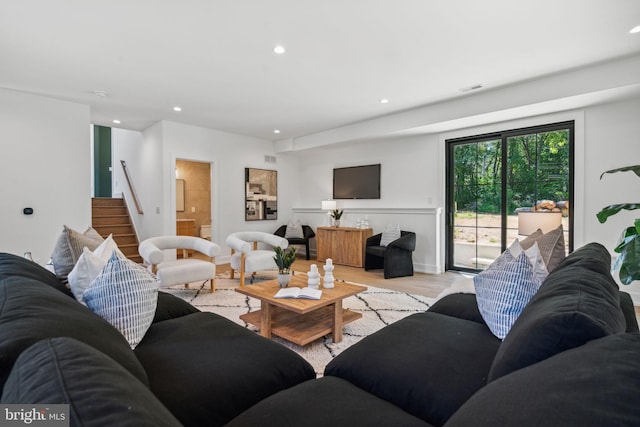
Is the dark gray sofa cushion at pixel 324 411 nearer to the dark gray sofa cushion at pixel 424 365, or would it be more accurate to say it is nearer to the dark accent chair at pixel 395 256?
the dark gray sofa cushion at pixel 424 365

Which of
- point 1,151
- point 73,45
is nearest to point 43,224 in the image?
point 1,151

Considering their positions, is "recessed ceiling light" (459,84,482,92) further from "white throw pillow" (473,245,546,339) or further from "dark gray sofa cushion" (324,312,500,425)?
"dark gray sofa cushion" (324,312,500,425)

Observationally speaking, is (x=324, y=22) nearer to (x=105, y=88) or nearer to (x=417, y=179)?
(x=105, y=88)

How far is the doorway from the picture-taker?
7508 mm

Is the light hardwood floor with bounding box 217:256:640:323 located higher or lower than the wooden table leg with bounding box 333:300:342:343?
lower

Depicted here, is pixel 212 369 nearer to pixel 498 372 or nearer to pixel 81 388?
pixel 81 388

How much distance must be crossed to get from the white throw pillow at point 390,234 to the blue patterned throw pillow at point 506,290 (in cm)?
366

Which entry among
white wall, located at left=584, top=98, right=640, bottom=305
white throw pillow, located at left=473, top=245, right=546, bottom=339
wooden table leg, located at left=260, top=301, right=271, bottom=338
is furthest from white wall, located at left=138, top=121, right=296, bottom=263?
white wall, located at left=584, top=98, right=640, bottom=305

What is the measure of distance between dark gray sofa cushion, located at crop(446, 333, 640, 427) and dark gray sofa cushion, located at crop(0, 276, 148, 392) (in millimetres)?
909

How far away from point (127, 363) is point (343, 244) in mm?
4913

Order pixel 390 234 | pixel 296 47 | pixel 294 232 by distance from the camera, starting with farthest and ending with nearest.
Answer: pixel 294 232 → pixel 390 234 → pixel 296 47

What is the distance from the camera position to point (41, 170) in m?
4.08

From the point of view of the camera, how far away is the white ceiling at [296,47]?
89.4 inches

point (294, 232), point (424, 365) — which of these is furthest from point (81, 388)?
point (294, 232)
